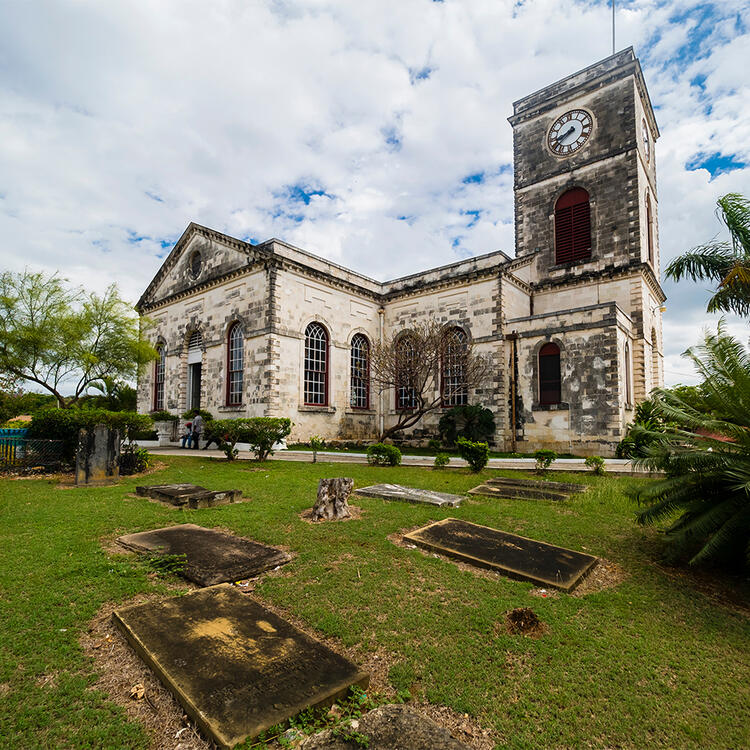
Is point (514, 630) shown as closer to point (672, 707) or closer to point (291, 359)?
point (672, 707)

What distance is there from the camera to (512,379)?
16.5 m

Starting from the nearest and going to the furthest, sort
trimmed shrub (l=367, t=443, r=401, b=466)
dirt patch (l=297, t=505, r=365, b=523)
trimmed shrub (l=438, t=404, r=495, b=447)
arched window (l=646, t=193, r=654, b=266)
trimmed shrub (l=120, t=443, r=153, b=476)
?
dirt patch (l=297, t=505, r=365, b=523)
trimmed shrub (l=120, t=443, r=153, b=476)
trimmed shrub (l=367, t=443, r=401, b=466)
trimmed shrub (l=438, t=404, r=495, b=447)
arched window (l=646, t=193, r=654, b=266)

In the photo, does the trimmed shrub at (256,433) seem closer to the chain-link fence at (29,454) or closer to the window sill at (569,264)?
the chain-link fence at (29,454)

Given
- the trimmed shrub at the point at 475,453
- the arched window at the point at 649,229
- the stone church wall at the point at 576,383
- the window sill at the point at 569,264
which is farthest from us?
the arched window at the point at 649,229

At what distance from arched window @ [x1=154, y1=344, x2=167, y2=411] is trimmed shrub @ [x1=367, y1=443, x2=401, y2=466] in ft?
48.3

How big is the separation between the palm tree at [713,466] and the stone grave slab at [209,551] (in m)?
3.80

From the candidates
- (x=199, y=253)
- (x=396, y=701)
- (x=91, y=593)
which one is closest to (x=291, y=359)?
(x=199, y=253)

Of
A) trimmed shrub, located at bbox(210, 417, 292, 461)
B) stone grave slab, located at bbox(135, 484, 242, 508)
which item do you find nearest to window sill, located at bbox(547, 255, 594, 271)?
trimmed shrub, located at bbox(210, 417, 292, 461)

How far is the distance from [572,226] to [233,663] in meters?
21.6

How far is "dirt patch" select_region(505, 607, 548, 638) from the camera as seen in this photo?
2965 millimetres

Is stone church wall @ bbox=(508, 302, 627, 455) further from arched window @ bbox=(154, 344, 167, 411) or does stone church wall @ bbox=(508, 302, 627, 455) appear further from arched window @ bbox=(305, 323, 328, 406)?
arched window @ bbox=(154, 344, 167, 411)

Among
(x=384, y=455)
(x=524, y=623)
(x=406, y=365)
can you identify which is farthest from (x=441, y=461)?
(x=524, y=623)

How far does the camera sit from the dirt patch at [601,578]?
12.3 ft

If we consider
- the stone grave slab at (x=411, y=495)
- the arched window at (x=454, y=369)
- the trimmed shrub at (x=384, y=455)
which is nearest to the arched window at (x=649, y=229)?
the arched window at (x=454, y=369)
